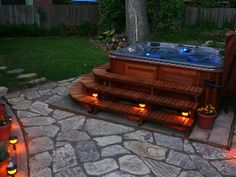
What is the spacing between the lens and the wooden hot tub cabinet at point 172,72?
579 cm

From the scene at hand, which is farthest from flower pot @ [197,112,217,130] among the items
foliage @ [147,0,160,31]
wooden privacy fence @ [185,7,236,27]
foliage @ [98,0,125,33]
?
wooden privacy fence @ [185,7,236,27]

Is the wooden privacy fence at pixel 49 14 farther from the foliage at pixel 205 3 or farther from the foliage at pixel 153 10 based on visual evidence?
the foliage at pixel 205 3

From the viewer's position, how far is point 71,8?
16.0 metres

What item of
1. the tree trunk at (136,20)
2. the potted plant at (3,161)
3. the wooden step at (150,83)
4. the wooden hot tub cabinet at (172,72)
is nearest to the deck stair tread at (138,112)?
the wooden step at (150,83)

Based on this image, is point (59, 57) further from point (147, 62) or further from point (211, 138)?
point (211, 138)

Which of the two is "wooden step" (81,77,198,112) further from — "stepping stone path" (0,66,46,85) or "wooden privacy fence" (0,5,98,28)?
"wooden privacy fence" (0,5,98,28)

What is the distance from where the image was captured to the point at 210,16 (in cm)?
1766

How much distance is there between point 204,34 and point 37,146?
44.9ft

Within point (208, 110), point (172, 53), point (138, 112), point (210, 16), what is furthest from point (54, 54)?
point (210, 16)

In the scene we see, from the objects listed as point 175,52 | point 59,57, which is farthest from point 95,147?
point 59,57

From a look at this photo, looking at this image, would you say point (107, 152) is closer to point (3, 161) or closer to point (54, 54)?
point (3, 161)

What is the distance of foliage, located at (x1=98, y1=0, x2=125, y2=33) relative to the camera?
1327cm

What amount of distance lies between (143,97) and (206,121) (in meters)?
1.22

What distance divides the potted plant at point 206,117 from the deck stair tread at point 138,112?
0.66 ft
